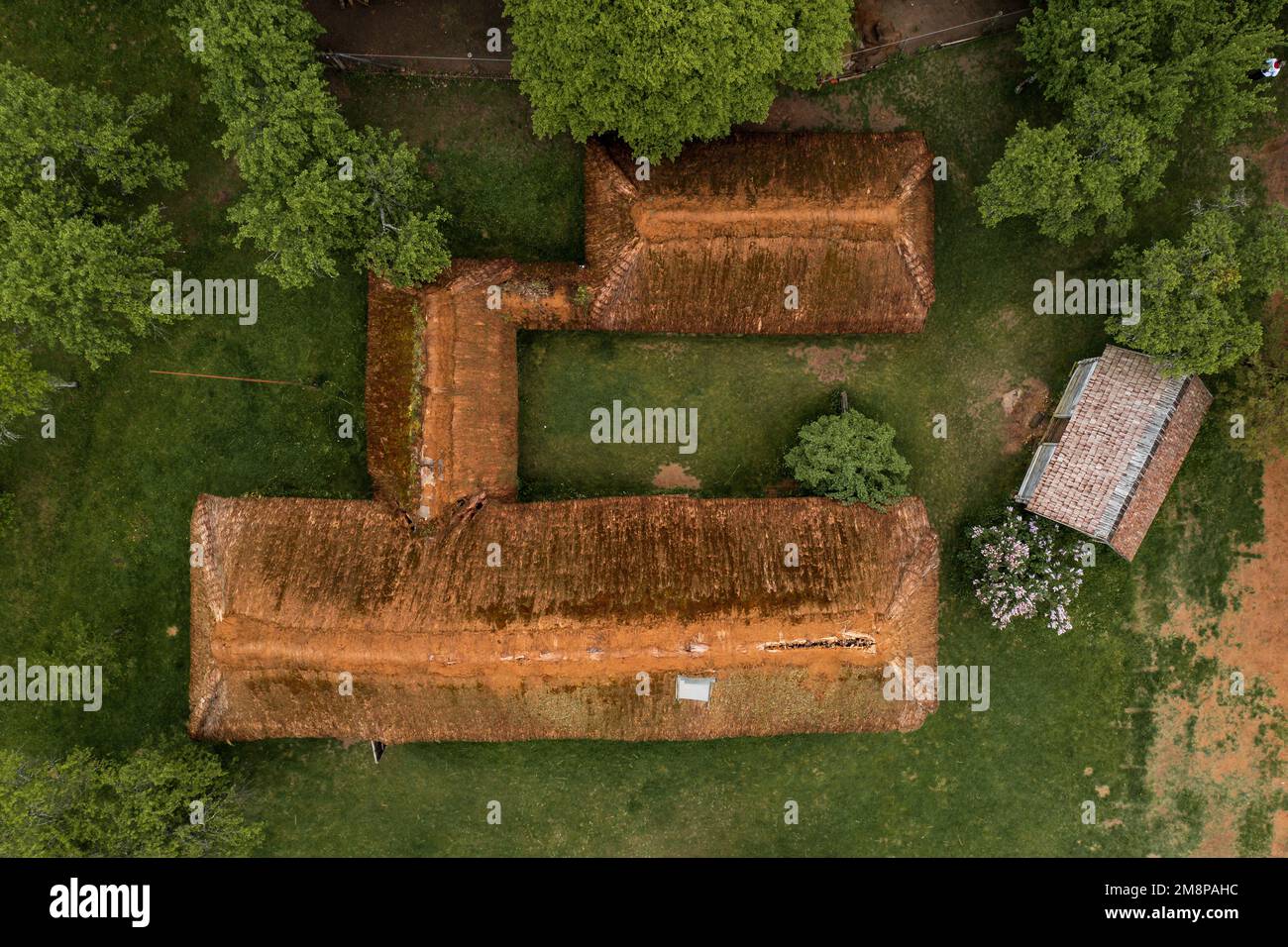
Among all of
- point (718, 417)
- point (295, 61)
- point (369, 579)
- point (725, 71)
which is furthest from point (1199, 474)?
point (295, 61)

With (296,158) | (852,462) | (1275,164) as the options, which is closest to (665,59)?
(296,158)

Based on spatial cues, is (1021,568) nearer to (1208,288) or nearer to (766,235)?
(1208,288)

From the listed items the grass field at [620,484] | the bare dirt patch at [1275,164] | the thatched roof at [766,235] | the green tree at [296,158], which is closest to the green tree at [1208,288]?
the grass field at [620,484]

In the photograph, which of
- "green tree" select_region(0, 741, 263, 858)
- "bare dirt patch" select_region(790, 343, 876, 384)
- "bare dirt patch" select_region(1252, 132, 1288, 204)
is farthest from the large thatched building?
"bare dirt patch" select_region(1252, 132, 1288, 204)

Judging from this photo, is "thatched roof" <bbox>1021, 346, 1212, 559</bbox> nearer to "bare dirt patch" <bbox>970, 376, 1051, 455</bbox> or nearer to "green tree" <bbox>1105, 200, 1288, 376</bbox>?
"green tree" <bbox>1105, 200, 1288, 376</bbox>

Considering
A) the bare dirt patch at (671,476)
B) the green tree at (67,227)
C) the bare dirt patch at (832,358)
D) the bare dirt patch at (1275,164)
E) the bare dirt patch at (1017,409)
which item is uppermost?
the bare dirt patch at (1275,164)

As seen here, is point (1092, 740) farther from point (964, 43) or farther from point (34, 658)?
point (34, 658)

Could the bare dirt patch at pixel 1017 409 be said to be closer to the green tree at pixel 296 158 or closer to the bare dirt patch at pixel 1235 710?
the bare dirt patch at pixel 1235 710
